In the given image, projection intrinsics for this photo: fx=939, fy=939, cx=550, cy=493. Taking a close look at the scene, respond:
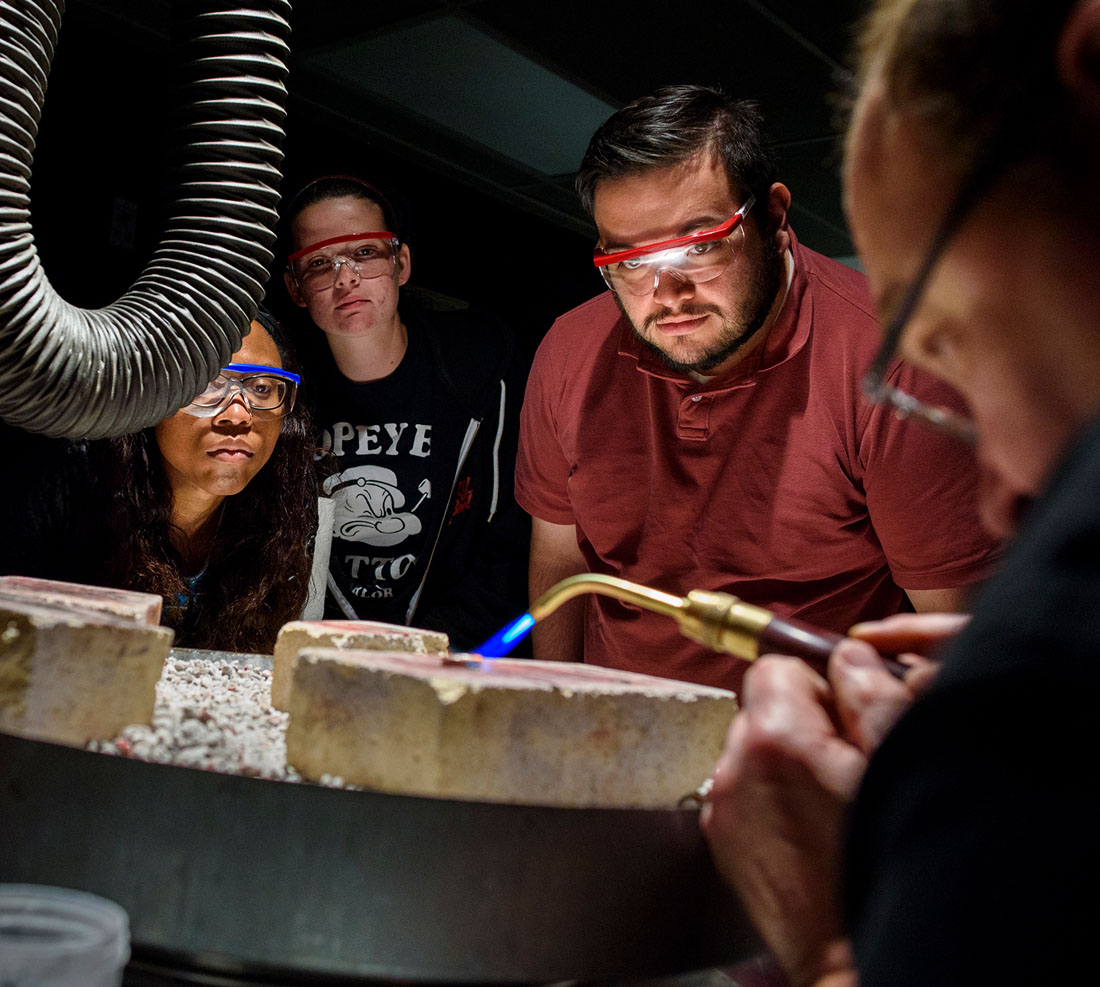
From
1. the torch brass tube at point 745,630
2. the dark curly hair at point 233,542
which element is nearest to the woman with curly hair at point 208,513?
the dark curly hair at point 233,542

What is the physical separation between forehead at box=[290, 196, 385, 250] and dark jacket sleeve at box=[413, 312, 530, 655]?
477 mm

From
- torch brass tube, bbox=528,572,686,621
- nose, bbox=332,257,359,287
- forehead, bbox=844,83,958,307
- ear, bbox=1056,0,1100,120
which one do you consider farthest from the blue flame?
nose, bbox=332,257,359,287

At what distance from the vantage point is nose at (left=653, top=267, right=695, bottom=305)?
1785 mm

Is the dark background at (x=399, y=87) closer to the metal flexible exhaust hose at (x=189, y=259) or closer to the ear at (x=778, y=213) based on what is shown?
the ear at (x=778, y=213)

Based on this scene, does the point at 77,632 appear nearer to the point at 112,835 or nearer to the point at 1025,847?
the point at 112,835

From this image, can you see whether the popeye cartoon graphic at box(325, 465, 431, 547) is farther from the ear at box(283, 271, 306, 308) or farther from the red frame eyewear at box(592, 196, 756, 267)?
the red frame eyewear at box(592, 196, 756, 267)

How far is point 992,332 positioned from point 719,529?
1395 mm

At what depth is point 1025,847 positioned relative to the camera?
331 mm

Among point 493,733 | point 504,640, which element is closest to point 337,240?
point 504,640

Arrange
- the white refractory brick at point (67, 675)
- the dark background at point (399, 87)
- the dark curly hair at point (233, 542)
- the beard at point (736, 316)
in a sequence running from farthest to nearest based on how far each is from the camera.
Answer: the dark background at point (399, 87)
the dark curly hair at point (233, 542)
the beard at point (736, 316)
the white refractory brick at point (67, 675)

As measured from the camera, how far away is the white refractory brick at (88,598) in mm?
1125

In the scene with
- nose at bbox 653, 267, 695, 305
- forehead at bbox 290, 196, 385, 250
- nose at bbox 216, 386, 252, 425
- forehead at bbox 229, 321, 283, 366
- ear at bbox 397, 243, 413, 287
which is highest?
forehead at bbox 290, 196, 385, 250

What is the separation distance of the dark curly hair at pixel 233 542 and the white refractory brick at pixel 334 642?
796 millimetres

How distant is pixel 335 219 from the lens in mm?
2605
